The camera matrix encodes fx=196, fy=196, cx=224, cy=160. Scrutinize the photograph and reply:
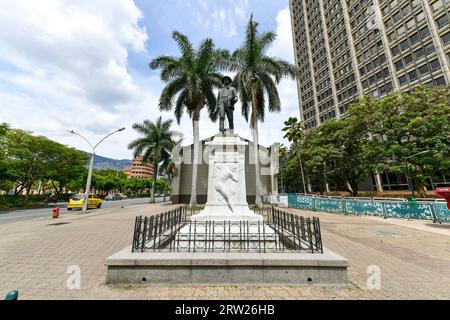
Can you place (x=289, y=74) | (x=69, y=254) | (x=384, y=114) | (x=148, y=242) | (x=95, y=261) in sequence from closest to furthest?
1. (x=148, y=242)
2. (x=95, y=261)
3. (x=69, y=254)
4. (x=289, y=74)
5. (x=384, y=114)

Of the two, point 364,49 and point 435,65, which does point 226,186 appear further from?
point 364,49

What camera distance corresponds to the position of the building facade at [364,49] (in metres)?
29.8

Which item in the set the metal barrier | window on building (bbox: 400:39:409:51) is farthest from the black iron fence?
window on building (bbox: 400:39:409:51)

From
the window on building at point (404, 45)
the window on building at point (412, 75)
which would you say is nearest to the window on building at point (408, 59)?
the window on building at point (404, 45)

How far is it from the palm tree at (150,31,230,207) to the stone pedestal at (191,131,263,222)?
11824 millimetres

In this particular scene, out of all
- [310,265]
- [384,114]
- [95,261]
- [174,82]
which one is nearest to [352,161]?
[384,114]

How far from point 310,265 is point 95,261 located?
18.3 ft

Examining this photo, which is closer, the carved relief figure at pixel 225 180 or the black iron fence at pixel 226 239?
the black iron fence at pixel 226 239

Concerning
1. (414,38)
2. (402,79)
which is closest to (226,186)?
(402,79)

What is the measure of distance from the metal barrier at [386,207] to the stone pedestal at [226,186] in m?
12.8

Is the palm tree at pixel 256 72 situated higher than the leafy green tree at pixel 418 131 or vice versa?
the palm tree at pixel 256 72

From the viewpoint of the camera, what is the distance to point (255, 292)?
3646 millimetres

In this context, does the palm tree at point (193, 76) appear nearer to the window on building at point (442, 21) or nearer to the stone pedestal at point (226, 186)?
the stone pedestal at point (226, 186)
